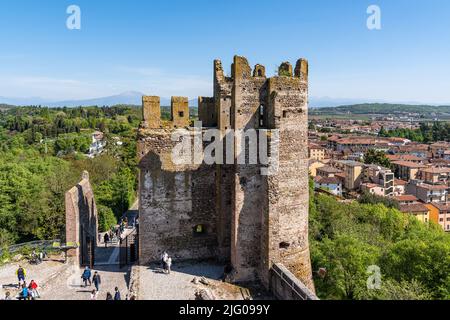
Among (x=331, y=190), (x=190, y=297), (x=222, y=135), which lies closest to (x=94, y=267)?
(x=190, y=297)

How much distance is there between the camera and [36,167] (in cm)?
5044

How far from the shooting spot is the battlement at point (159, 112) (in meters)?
21.6

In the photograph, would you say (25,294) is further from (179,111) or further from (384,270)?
(384,270)

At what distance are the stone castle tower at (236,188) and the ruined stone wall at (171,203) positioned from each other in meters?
0.05

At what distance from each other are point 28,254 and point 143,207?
11313 millimetres

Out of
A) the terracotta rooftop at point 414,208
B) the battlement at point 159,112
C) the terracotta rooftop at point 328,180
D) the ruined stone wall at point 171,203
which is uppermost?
the battlement at point 159,112

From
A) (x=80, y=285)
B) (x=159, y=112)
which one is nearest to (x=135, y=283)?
(x=80, y=285)

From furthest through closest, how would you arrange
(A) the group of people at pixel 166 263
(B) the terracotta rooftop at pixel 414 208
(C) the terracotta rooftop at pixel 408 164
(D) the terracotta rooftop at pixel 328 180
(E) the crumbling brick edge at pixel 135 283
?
(C) the terracotta rooftop at pixel 408 164
(D) the terracotta rooftop at pixel 328 180
(B) the terracotta rooftop at pixel 414 208
(A) the group of people at pixel 166 263
(E) the crumbling brick edge at pixel 135 283

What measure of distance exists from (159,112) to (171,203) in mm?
5040

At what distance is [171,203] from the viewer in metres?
21.9

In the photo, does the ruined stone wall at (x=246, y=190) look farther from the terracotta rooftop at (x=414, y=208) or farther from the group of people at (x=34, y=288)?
the terracotta rooftop at (x=414, y=208)

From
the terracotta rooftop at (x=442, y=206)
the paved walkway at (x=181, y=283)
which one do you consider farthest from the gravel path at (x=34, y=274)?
the terracotta rooftop at (x=442, y=206)

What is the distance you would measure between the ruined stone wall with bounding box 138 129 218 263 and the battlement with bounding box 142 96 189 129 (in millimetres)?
460

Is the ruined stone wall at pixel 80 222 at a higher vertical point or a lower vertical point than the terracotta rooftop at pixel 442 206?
higher
